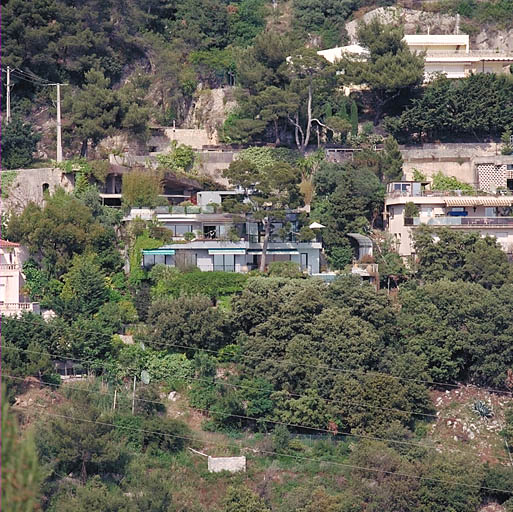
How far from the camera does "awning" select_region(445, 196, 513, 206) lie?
152ft

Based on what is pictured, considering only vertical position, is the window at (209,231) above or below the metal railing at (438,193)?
below

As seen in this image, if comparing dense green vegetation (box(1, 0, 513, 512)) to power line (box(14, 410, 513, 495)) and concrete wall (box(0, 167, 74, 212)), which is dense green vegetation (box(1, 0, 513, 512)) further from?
concrete wall (box(0, 167, 74, 212))

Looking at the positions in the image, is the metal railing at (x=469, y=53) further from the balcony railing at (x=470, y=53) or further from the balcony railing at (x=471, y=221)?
the balcony railing at (x=471, y=221)

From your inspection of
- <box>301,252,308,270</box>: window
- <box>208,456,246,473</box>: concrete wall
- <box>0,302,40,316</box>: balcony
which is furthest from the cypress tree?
<box>208,456,246,473</box>: concrete wall

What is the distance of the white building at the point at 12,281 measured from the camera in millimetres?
40031

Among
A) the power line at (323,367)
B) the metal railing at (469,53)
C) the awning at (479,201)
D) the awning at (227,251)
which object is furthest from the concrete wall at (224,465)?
the metal railing at (469,53)

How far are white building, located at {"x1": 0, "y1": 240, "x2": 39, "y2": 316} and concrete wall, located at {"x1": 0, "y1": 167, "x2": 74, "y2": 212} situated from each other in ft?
11.6

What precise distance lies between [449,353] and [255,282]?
19.2 ft

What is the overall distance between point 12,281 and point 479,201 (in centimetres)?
1572

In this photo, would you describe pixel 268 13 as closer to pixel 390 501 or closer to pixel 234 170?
pixel 234 170

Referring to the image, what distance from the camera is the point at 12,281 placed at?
4109cm

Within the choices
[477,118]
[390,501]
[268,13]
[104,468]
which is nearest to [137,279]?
[104,468]

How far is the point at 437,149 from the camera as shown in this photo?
169ft

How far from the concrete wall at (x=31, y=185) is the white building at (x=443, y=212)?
1096cm
